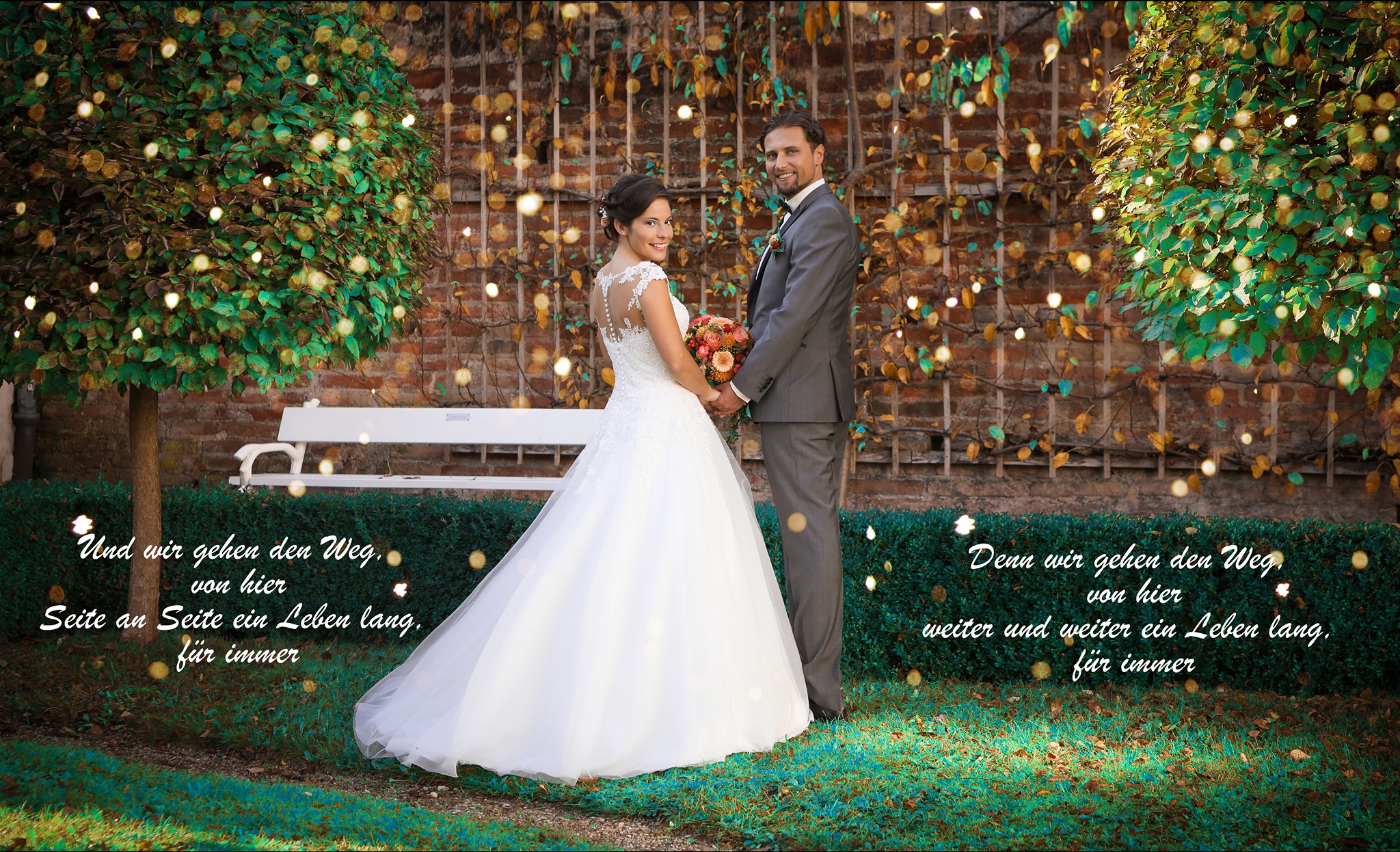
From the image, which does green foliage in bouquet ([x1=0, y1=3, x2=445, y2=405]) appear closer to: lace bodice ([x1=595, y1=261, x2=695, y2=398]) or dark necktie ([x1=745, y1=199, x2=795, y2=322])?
lace bodice ([x1=595, y1=261, x2=695, y2=398])

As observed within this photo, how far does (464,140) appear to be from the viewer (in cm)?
669

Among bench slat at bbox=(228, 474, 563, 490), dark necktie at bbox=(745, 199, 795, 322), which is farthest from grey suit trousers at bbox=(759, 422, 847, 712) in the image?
bench slat at bbox=(228, 474, 563, 490)

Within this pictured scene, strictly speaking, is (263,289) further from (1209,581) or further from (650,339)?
(1209,581)

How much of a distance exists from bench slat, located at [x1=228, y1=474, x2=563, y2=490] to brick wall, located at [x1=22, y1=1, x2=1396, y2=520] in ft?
2.38

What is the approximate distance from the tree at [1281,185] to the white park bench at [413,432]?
3.46 m

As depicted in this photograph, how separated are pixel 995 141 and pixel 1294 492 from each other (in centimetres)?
281

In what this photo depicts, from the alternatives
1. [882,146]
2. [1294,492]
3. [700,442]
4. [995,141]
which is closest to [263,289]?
[700,442]

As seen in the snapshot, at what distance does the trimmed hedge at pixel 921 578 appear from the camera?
412cm

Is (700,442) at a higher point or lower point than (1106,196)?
lower

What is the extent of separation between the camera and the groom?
3482 mm

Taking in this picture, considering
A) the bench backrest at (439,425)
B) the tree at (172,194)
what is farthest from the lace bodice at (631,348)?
the bench backrest at (439,425)

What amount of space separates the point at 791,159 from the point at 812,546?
1.46 metres

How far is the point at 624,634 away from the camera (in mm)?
3082

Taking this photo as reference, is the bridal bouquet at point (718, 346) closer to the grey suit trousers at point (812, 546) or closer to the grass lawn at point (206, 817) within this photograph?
the grey suit trousers at point (812, 546)
